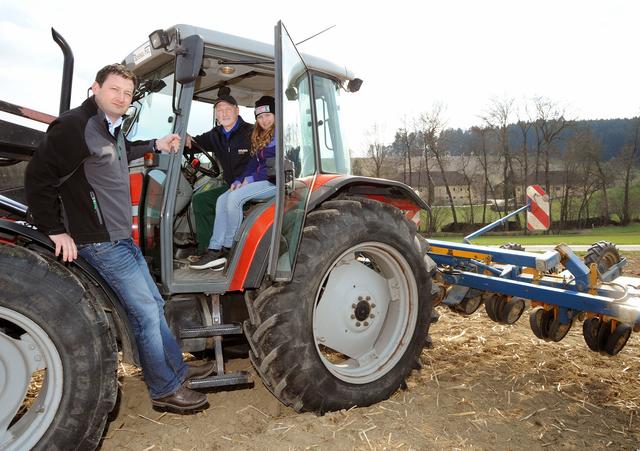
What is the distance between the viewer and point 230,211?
3.26m

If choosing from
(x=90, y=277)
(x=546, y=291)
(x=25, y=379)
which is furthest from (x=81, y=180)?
(x=546, y=291)

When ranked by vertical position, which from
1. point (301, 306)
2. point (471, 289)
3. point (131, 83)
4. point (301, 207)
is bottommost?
point (471, 289)

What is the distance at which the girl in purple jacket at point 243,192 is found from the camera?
326 centimetres

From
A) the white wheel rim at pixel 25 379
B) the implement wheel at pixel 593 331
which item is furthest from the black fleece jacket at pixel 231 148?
the implement wheel at pixel 593 331

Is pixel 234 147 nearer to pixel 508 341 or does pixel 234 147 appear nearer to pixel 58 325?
pixel 58 325

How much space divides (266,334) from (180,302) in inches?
23.9

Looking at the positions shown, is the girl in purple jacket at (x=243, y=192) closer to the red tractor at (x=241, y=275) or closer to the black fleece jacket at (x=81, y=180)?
the red tractor at (x=241, y=275)

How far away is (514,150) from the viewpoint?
46906mm

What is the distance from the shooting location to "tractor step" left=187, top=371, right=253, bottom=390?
9.22 feet

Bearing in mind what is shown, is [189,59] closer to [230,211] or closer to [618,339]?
[230,211]

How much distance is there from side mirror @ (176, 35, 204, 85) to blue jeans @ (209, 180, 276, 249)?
0.79 meters

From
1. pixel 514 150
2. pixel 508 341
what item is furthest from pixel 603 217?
pixel 508 341

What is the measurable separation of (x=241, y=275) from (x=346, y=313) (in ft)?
2.76

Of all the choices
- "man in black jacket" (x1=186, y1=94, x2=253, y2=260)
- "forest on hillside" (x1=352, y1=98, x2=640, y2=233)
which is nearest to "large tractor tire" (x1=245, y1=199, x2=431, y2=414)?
"man in black jacket" (x1=186, y1=94, x2=253, y2=260)
